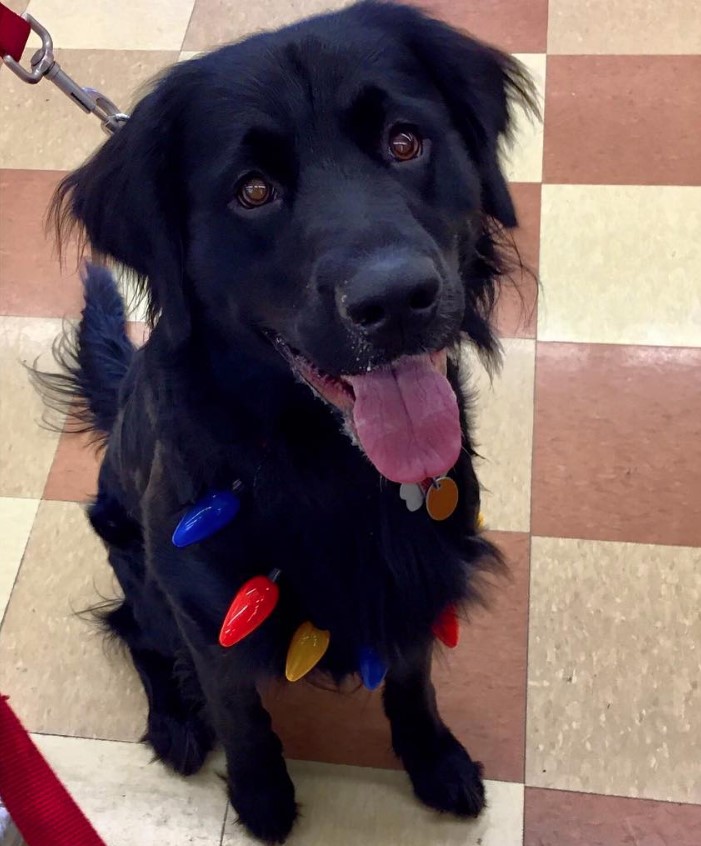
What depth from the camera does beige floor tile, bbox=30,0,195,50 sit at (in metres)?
2.45

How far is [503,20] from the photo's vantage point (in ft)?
7.86

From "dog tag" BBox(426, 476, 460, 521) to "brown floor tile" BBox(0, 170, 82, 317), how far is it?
110 centimetres

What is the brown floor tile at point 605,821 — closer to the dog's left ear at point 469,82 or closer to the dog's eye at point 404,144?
the dog's left ear at point 469,82

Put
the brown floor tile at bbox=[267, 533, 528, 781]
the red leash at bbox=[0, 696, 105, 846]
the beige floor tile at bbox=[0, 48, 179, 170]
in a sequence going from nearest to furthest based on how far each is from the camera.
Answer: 1. the red leash at bbox=[0, 696, 105, 846]
2. the brown floor tile at bbox=[267, 533, 528, 781]
3. the beige floor tile at bbox=[0, 48, 179, 170]

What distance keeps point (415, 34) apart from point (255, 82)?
22 centimetres

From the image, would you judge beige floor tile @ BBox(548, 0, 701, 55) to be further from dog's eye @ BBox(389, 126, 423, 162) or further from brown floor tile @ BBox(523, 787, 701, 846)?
brown floor tile @ BBox(523, 787, 701, 846)

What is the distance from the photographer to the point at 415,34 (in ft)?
3.76

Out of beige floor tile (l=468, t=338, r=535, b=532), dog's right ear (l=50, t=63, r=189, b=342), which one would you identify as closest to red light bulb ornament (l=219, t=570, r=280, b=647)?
dog's right ear (l=50, t=63, r=189, b=342)

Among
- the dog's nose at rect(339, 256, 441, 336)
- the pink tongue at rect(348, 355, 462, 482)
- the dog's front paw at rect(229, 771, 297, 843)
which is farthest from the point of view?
the dog's front paw at rect(229, 771, 297, 843)

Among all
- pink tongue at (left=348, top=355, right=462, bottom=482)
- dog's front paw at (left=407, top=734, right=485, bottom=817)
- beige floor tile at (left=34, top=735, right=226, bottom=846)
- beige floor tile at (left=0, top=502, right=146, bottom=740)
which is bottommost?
dog's front paw at (left=407, top=734, right=485, bottom=817)

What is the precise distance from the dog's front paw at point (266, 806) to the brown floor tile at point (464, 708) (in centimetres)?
11

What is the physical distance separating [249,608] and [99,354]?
0.61 meters

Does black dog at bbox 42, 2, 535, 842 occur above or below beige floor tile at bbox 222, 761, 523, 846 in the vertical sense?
above

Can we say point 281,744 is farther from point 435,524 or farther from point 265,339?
point 265,339
